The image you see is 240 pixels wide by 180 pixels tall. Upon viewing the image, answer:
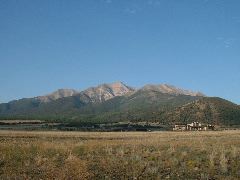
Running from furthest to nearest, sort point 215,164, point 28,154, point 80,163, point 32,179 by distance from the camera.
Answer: point 28,154 → point 215,164 → point 80,163 → point 32,179

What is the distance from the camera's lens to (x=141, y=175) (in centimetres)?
2159

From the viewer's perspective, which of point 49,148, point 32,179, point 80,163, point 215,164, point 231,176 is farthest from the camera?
point 49,148

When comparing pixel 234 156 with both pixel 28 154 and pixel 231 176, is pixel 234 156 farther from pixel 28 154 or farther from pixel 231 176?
pixel 28 154

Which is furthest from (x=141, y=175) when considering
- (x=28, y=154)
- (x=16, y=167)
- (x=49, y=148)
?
(x=49, y=148)

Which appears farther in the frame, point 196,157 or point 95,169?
point 196,157

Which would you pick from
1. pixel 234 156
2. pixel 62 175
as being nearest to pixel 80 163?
pixel 62 175

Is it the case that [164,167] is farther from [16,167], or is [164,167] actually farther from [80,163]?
[16,167]

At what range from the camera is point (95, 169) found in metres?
22.7

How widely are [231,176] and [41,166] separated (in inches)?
380

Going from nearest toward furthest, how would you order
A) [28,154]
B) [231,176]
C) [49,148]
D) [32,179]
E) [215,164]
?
[32,179]
[231,176]
[215,164]
[28,154]
[49,148]

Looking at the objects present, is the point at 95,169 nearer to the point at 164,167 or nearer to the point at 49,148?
the point at 164,167

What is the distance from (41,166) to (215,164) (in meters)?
9.66

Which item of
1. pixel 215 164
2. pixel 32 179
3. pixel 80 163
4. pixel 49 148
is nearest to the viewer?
pixel 32 179

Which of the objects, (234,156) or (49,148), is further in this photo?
(49,148)
